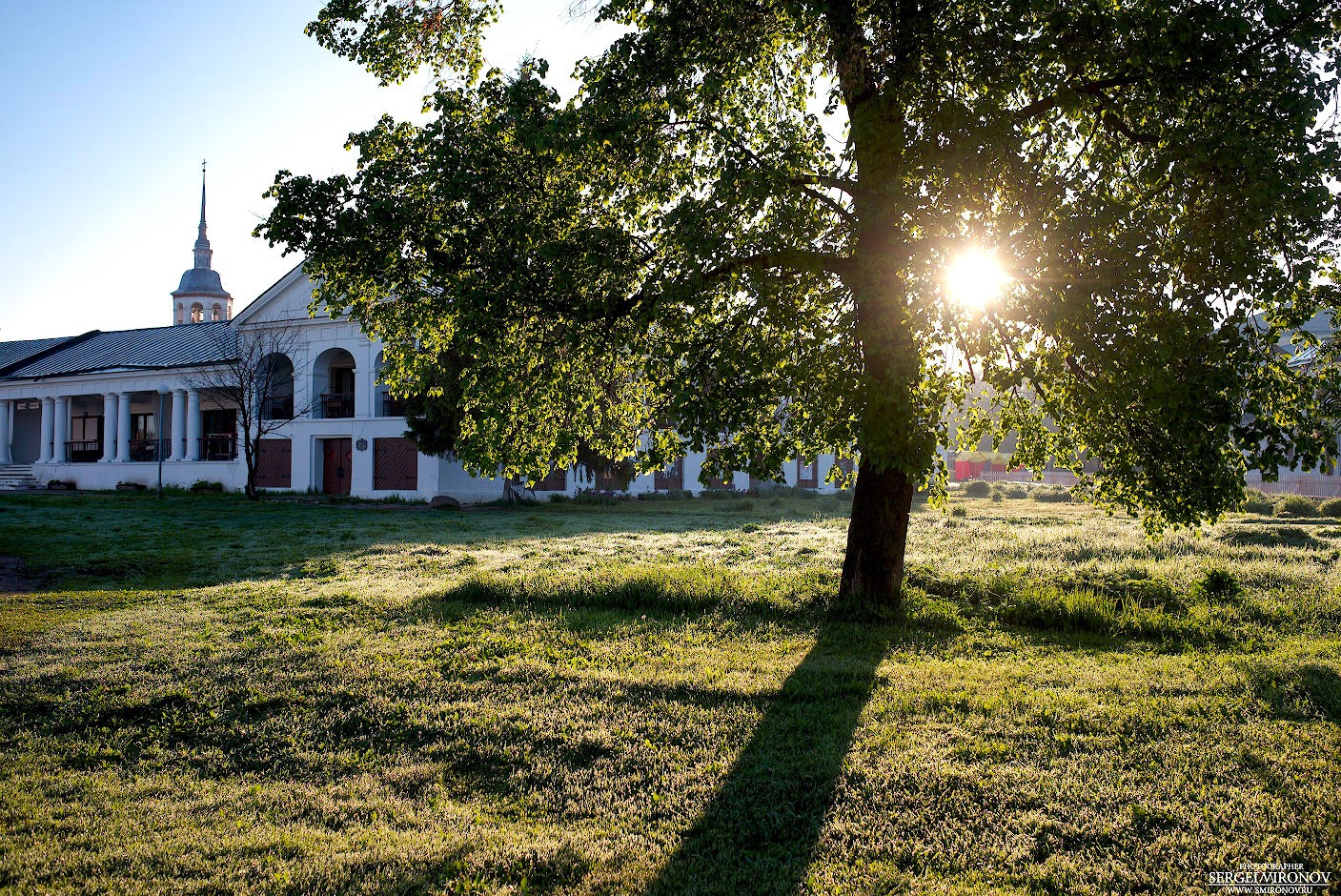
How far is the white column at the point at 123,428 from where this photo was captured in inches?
1549

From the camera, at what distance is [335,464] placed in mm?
34688

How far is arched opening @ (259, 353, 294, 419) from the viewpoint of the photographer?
3472cm

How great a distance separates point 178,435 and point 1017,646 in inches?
1538

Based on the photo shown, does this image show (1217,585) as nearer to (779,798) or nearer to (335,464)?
(779,798)

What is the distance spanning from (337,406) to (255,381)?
10.4ft

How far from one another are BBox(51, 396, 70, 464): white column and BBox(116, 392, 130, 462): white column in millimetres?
3739

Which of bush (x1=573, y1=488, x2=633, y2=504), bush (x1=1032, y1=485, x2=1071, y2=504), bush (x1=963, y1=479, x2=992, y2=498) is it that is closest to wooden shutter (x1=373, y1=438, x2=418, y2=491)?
bush (x1=573, y1=488, x2=633, y2=504)

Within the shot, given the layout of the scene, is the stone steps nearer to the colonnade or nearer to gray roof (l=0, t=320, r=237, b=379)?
the colonnade

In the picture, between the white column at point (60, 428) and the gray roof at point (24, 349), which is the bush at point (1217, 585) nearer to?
the white column at point (60, 428)

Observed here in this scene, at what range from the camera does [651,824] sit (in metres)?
4.44

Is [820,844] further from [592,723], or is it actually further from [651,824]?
[592,723]

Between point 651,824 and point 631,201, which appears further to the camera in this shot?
point 631,201

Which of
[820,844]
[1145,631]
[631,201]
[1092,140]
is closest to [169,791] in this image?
[820,844]

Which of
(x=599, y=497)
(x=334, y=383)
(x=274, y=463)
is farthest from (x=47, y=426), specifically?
(x=599, y=497)
